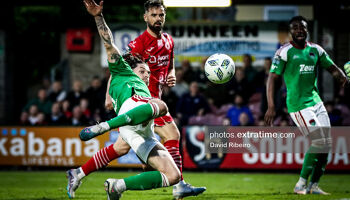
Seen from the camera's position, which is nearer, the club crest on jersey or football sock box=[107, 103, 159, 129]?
football sock box=[107, 103, 159, 129]

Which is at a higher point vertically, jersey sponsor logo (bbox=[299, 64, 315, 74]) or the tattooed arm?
the tattooed arm

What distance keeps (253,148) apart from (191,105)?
1.68 meters

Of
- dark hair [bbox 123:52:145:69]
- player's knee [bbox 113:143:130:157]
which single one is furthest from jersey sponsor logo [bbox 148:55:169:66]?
player's knee [bbox 113:143:130:157]

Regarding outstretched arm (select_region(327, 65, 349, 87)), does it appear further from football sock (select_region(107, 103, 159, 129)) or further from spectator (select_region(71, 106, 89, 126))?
spectator (select_region(71, 106, 89, 126))

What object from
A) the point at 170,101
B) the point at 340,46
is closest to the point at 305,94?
the point at 170,101

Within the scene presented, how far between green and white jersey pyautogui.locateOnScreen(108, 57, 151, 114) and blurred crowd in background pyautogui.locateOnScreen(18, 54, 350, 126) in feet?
19.3

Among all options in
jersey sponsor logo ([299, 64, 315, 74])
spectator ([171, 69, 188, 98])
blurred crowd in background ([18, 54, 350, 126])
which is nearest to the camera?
jersey sponsor logo ([299, 64, 315, 74])

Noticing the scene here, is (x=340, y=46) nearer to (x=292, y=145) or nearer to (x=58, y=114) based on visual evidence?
(x=292, y=145)

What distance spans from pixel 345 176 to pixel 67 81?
879 centimetres

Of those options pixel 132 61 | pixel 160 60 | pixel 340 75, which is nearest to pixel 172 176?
pixel 132 61

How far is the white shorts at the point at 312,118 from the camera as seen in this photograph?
7.69 metres

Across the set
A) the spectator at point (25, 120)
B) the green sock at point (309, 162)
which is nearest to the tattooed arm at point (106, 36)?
the green sock at point (309, 162)

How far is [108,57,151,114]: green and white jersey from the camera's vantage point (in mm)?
5980

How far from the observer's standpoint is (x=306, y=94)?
7.81m
